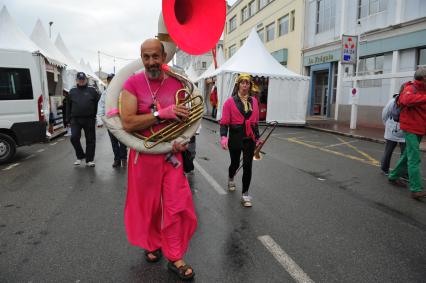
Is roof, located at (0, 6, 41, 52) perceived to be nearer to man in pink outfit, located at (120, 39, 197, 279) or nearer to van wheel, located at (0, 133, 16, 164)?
van wheel, located at (0, 133, 16, 164)

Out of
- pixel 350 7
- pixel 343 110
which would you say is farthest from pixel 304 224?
pixel 350 7

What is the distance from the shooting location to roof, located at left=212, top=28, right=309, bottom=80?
16.8 meters

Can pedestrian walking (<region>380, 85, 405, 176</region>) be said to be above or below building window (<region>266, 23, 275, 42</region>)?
below

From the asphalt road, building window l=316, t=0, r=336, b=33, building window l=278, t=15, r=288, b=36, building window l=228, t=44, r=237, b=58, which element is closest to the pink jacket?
the asphalt road

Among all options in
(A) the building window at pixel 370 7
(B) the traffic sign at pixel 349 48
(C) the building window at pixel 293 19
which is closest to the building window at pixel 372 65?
(A) the building window at pixel 370 7

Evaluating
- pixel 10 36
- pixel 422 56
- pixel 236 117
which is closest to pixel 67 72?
pixel 10 36

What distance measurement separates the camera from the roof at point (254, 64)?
55.3ft

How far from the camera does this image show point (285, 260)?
3.10 metres

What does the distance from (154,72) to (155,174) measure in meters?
0.82

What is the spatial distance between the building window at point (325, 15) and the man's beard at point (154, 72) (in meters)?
20.1

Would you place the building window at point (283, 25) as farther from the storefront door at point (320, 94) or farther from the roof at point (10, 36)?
the roof at point (10, 36)

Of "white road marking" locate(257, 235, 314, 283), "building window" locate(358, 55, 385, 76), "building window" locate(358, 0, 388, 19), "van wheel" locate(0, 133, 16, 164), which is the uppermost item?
"building window" locate(358, 0, 388, 19)

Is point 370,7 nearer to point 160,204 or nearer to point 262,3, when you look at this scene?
point 262,3

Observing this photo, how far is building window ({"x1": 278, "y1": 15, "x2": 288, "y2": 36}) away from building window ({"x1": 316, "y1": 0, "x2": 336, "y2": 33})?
14.5 feet
